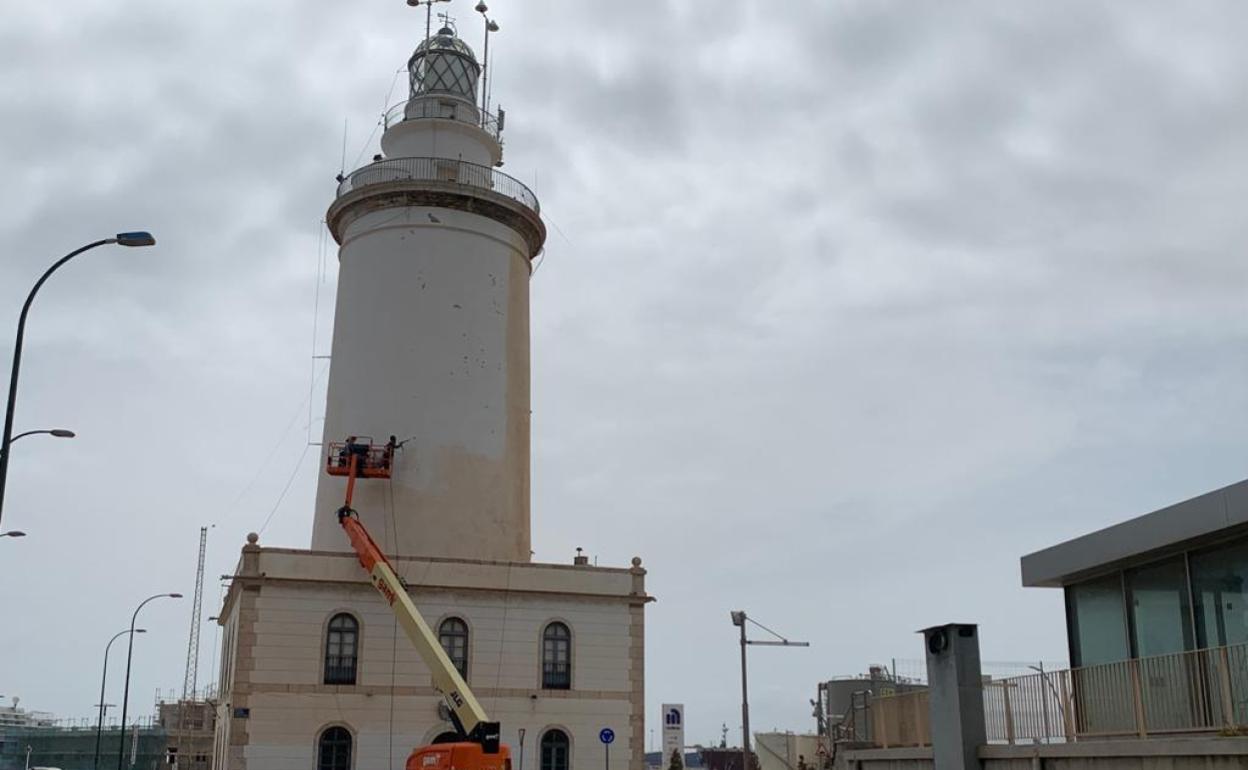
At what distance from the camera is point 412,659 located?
116 ft

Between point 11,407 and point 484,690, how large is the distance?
786 inches

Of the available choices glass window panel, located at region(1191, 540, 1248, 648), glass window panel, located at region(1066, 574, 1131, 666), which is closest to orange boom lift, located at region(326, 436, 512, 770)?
glass window panel, located at region(1066, 574, 1131, 666)

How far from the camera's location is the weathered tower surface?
128 ft

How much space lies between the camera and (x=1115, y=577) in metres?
17.8

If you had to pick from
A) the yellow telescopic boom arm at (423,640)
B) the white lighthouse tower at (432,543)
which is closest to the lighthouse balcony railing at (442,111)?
the white lighthouse tower at (432,543)

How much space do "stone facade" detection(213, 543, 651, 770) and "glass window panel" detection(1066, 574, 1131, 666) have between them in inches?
798

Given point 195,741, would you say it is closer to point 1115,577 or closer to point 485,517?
point 485,517

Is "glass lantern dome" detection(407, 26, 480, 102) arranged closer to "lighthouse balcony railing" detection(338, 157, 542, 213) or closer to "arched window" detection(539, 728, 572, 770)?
"lighthouse balcony railing" detection(338, 157, 542, 213)

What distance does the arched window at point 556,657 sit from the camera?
3681cm

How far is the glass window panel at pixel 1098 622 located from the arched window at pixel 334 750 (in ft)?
71.4

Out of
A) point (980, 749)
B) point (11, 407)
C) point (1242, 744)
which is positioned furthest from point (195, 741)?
point (1242, 744)

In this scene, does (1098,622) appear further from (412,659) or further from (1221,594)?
(412,659)

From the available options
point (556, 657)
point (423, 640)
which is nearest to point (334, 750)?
point (423, 640)

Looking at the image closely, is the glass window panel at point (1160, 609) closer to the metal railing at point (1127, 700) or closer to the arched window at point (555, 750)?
the metal railing at point (1127, 700)
